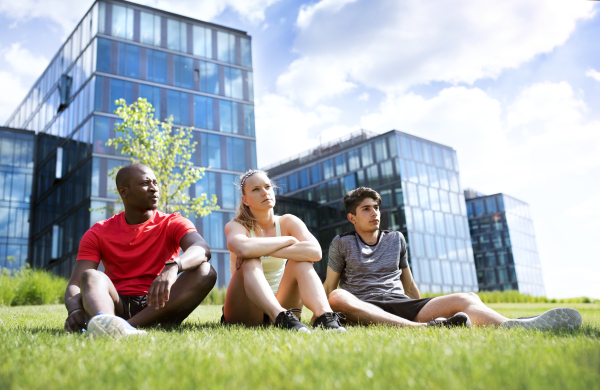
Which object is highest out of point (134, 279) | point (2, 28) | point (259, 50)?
point (259, 50)

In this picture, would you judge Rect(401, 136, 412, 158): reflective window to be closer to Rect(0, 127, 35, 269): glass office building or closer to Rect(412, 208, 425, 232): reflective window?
Rect(412, 208, 425, 232): reflective window

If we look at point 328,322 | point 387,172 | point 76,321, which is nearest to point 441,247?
point 387,172

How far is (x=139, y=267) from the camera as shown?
3.84 meters

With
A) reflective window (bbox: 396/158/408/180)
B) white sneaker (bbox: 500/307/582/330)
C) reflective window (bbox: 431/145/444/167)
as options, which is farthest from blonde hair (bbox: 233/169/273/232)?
reflective window (bbox: 431/145/444/167)

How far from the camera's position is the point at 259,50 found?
3269cm

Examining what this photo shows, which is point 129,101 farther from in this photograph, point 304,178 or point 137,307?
point 137,307

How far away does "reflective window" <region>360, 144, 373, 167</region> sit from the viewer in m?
40.9

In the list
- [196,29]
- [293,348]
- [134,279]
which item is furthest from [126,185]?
[196,29]

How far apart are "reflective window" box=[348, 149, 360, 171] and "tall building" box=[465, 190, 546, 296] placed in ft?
67.9

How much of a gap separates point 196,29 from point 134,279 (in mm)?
30496

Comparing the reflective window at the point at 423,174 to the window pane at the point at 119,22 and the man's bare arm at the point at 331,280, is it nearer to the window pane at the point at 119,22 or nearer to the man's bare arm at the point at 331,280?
the window pane at the point at 119,22

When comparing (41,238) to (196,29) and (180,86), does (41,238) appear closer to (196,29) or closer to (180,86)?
(180,86)

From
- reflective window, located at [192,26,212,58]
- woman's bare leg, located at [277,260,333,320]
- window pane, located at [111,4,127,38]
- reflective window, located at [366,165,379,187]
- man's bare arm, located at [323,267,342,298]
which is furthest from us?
reflective window, located at [366,165,379,187]

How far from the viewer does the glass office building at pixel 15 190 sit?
112 feet
